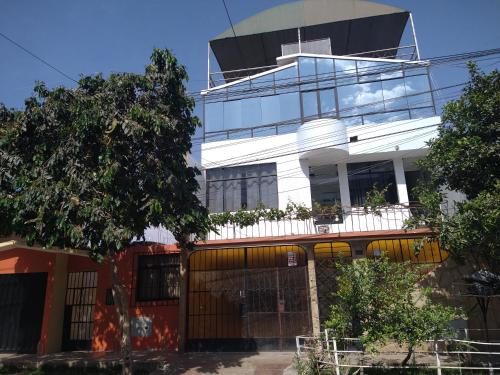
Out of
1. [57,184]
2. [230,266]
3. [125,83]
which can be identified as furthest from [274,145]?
[57,184]

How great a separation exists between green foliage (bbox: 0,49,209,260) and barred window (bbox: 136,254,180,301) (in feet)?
11.7

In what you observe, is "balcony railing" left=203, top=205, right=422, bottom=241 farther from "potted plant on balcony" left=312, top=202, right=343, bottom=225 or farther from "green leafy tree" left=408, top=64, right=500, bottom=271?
"green leafy tree" left=408, top=64, right=500, bottom=271

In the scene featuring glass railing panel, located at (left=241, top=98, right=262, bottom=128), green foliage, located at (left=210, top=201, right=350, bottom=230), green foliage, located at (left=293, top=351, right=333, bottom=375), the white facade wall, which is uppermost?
glass railing panel, located at (left=241, top=98, right=262, bottom=128)

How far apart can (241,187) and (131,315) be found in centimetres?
600

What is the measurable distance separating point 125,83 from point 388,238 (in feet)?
27.7

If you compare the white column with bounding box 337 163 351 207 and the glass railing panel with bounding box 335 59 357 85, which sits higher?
the glass railing panel with bounding box 335 59 357 85

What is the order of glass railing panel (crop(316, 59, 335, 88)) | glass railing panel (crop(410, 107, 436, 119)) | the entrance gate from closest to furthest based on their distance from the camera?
the entrance gate
glass railing panel (crop(410, 107, 436, 119))
glass railing panel (crop(316, 59, 335, 88))

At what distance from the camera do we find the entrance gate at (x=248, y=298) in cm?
1166

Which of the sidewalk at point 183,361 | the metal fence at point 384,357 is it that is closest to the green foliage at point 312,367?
the metal fence at point 384,357

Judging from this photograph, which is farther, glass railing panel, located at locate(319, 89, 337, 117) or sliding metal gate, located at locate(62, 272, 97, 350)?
glass railing panel, located at locate(319, 89, 337, 117)

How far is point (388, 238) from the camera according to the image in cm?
1155

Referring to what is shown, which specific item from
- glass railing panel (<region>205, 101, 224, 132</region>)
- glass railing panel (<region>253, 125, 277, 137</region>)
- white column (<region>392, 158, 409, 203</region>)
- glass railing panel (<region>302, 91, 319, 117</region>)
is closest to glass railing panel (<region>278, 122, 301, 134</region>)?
glass railing panel (<region>253, 125, 277, 137</region>)

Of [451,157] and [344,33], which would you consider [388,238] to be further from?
[344,33]

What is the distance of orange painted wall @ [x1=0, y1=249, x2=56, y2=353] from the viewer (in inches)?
504
